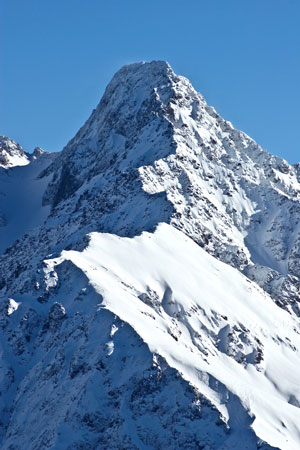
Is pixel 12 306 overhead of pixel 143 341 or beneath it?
Answer: beneath

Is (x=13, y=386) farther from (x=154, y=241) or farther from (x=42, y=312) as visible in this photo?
(x=154, y=241)

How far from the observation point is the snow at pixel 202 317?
13362 centimetres

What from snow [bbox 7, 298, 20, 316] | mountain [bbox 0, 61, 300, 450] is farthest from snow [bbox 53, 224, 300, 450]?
snow [bbox 7, 298, 20, 316]

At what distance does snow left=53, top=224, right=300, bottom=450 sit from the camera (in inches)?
5261

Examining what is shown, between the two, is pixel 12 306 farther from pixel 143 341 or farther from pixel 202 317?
pixel 202 317

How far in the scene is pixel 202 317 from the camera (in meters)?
161

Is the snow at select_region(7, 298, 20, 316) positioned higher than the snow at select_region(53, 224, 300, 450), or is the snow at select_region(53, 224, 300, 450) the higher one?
the snow at select_region(53, 224, 300, 450)

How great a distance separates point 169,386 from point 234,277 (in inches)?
2289

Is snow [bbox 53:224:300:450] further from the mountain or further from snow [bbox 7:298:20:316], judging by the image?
snow [bbox 7:298:20:316]

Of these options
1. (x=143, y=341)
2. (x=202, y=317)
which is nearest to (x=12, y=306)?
(x=143, y=341)

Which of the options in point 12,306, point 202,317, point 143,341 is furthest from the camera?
point 202,317

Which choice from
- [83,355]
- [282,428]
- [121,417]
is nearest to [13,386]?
[83,355]

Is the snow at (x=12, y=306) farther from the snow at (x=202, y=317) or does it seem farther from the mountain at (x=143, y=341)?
the snow at (x=202, y=317)

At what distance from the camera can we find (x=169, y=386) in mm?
128125
